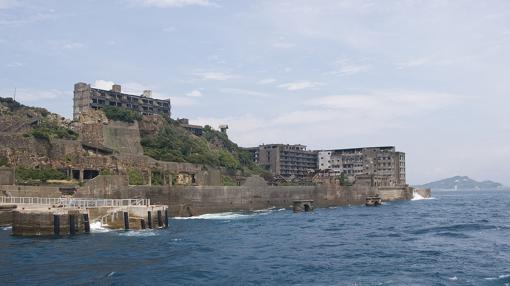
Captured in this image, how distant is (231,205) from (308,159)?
4456 inches

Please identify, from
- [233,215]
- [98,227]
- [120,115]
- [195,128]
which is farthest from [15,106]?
[98,227]

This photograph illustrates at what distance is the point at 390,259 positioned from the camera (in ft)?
115

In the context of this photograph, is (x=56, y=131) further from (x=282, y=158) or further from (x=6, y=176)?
(x=282, y=158)

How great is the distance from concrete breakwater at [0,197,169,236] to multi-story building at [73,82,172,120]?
7298 cm

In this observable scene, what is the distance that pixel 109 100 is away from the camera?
135 metres

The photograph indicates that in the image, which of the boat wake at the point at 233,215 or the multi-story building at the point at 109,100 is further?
the multi-story building at the point at 109,100

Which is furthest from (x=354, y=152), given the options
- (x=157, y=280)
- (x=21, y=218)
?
(x=157, y=280)

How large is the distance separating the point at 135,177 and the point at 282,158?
106445 mm

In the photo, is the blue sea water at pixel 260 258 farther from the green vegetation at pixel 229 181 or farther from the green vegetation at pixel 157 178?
the green vegetation at pixel 229 181

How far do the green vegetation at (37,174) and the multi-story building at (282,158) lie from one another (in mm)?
112671

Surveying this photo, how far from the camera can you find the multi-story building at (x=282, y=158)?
188m

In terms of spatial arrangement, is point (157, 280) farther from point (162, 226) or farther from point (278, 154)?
point (278, 154)

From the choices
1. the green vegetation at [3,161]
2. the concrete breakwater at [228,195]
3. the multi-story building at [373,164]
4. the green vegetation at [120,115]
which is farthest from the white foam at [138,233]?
the multi-story building at [373,164]

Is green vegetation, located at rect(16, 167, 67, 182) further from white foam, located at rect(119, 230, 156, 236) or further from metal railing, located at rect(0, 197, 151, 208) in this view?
white foam, located at rect(119, 230, 156, 236)
